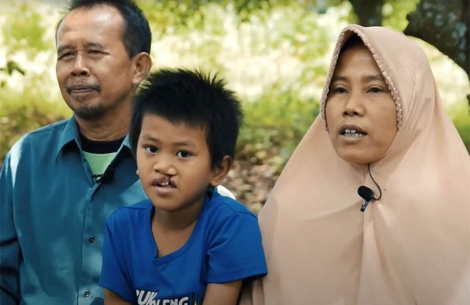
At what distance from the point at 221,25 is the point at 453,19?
5.46 m

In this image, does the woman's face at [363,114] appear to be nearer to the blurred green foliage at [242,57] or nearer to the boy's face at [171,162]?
the boy's face at [171,162]

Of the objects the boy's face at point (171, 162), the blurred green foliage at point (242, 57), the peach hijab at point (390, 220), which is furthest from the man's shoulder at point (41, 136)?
the blurred green foliage at point (242, 57)

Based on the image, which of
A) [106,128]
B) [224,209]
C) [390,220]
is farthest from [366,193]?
[106,128]

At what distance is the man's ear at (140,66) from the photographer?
139 inches

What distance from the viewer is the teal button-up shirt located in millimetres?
3371

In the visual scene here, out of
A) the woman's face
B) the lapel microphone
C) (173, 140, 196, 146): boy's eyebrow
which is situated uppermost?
the woman's face

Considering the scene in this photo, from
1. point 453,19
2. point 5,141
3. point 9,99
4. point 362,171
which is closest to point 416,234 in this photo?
point 362,171

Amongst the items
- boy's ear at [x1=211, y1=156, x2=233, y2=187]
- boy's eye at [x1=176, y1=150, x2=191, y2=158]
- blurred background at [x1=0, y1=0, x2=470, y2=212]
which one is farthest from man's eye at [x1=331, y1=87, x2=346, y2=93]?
blurred background at [x1=0, y1=0, x2=470, y2=212]

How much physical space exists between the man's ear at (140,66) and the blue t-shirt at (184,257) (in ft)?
2.20

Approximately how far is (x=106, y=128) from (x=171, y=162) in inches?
26.9

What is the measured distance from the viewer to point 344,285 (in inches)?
116

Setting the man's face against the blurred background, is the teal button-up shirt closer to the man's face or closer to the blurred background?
the man's face

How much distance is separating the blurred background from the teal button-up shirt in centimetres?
390

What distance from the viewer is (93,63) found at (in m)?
3.42
